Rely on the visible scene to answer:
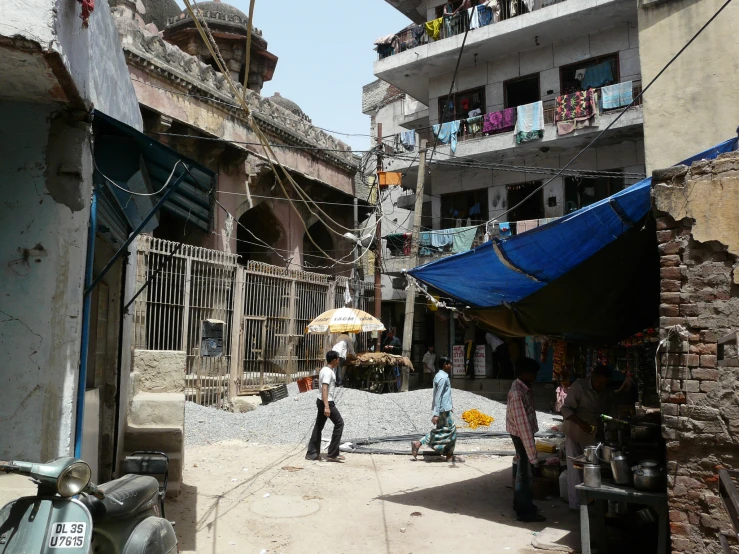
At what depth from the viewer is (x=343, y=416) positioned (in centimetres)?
1330

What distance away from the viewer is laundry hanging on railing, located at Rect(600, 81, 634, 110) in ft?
55.2

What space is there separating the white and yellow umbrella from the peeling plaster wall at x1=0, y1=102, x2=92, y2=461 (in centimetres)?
1143

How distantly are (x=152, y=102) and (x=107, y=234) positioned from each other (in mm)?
9178

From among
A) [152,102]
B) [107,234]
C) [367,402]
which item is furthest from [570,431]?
[152,102]

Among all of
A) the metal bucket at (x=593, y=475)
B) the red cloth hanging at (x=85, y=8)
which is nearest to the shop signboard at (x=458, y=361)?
the metal bucket at (x=593, y=475)

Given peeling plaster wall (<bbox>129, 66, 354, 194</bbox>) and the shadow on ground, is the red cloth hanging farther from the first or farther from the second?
peeling plaster wall (<bbox>129, 66, 354, 194</bbox>)

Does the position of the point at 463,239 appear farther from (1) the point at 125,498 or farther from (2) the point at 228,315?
(1) the point at 125,498

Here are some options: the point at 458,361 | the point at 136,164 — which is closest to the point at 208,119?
the point at 458,361

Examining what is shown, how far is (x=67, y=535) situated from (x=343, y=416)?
10609mm

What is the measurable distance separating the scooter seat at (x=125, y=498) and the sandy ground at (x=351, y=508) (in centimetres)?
185

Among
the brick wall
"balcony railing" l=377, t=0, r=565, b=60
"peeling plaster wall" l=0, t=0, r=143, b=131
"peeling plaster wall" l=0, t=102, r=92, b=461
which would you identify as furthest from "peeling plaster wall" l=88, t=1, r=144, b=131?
"balcony railing" l=377, t=0, r=565, b=60

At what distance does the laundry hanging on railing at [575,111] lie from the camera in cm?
1733

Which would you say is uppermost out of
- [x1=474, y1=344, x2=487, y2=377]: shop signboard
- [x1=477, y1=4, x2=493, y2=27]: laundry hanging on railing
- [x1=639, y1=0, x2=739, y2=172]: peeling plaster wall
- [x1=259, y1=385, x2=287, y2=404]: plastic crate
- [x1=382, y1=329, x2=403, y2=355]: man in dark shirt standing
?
[x1=477, y1=4, x2=493, y2=27]: laundry hanging on railing

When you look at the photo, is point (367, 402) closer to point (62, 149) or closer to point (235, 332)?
point (235, 332)
